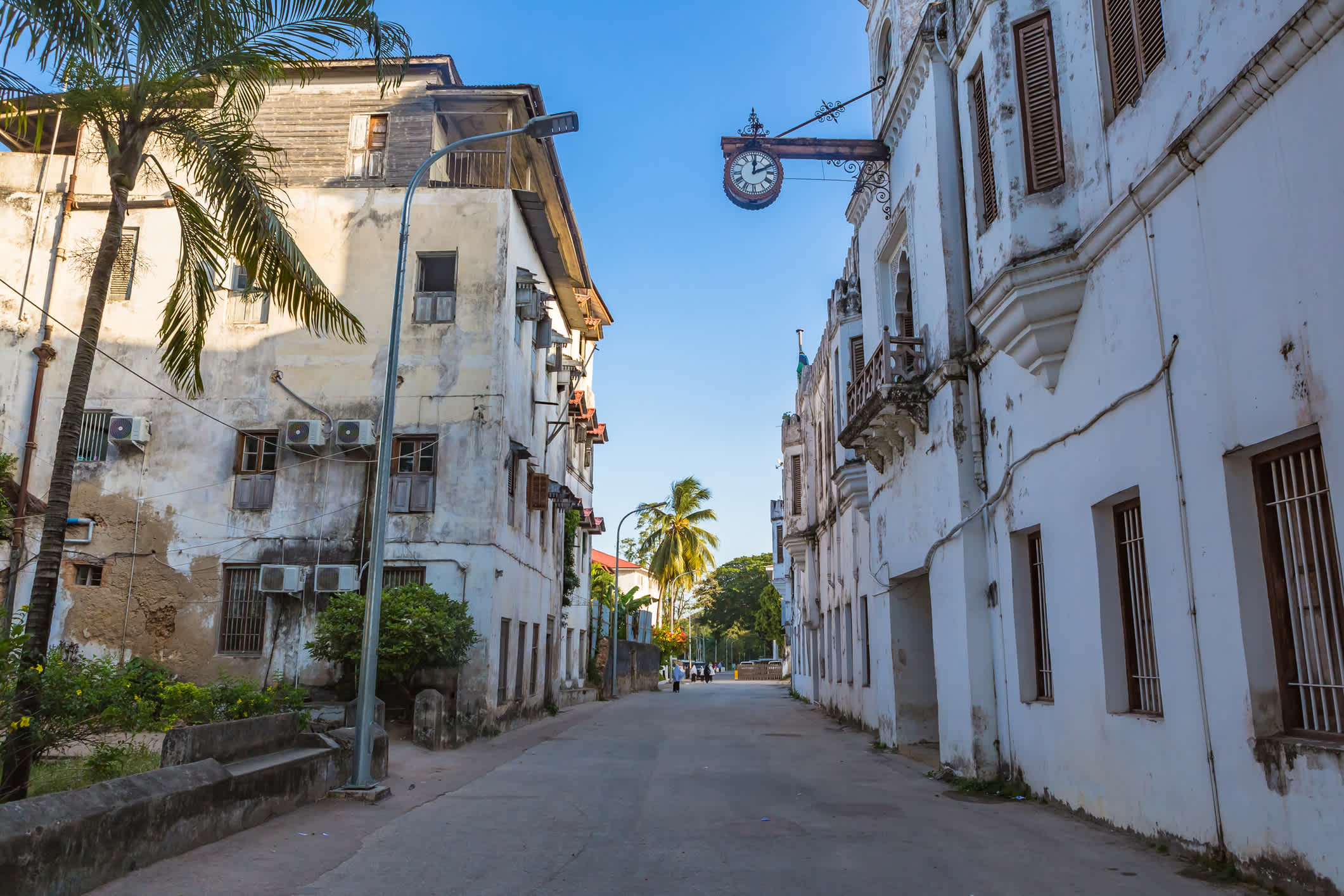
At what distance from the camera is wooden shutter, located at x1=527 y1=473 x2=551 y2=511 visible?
74.4ft

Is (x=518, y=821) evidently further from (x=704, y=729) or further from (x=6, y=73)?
(x=704, y=729)

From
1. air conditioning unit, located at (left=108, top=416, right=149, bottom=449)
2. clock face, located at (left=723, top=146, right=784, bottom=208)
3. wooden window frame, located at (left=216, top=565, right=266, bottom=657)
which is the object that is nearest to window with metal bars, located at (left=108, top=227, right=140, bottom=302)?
air conditioning unit, located at (left=108, top=416, right=149, bottom=449)

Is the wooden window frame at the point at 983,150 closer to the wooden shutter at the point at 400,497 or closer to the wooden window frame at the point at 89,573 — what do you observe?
the wooden shutter at the point at 400,497

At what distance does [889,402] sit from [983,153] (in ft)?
11.9

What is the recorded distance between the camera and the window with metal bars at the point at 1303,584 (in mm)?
5828

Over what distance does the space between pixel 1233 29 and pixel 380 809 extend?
33.3 feet

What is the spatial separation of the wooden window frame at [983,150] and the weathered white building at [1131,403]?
35 mm

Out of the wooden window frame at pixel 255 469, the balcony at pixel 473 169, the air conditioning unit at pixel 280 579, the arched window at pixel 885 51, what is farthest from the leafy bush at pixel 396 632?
the arched window at pixel 885 51

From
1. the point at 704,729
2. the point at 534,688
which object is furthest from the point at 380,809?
the point at 534,688

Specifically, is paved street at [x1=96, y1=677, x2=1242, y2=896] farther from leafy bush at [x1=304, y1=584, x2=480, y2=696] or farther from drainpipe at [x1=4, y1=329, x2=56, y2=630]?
drainpipe at [x1=4, y1=329, x2=56, y2=630]

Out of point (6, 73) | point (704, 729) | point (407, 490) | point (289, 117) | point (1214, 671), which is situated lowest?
point (704, 729)

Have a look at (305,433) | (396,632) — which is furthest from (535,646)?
(305,433)

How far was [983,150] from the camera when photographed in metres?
11.1

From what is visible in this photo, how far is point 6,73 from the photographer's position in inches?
328
